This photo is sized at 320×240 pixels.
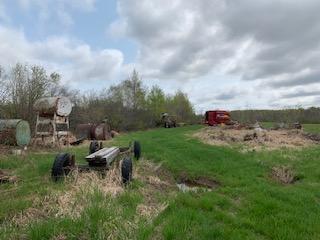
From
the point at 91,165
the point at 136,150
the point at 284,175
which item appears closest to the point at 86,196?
the point at 91,165

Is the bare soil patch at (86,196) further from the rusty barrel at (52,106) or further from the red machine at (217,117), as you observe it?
the red machine at (217,117)

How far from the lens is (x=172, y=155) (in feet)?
51.4

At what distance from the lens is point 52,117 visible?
19.6 meters

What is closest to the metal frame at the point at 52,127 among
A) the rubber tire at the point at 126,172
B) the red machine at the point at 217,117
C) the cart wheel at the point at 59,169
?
the cart wheel at the point at 59,169

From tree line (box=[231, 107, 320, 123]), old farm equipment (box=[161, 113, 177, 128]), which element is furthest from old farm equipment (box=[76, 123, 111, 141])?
tree line (box=[231, 107, 320, 123])

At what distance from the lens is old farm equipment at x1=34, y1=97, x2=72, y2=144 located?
19000 mm

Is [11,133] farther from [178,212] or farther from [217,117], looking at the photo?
[217,117]

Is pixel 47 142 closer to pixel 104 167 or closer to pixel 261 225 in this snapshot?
pixel 104 167

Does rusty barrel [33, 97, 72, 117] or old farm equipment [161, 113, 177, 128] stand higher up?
rusty barrel [33, 97, 72, 117]

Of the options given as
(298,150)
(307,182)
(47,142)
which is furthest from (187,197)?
(47,142)

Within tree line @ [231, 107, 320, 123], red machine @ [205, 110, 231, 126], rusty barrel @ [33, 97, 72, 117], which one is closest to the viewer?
rusty barrel @ [33, 97, 72, 117]

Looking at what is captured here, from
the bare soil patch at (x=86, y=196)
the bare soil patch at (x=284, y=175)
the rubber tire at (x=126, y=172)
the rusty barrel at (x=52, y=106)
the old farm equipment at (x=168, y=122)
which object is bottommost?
the bare soil patch at (x=284, y=175)

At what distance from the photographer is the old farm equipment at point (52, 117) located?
62.3 feet

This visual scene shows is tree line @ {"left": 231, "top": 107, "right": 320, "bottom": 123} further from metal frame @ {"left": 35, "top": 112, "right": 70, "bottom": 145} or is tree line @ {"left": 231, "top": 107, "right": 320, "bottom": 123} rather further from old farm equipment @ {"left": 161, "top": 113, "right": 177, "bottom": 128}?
metal frame @ {"left": 35, "top": 112, "right": 70, "bottom": 145}
